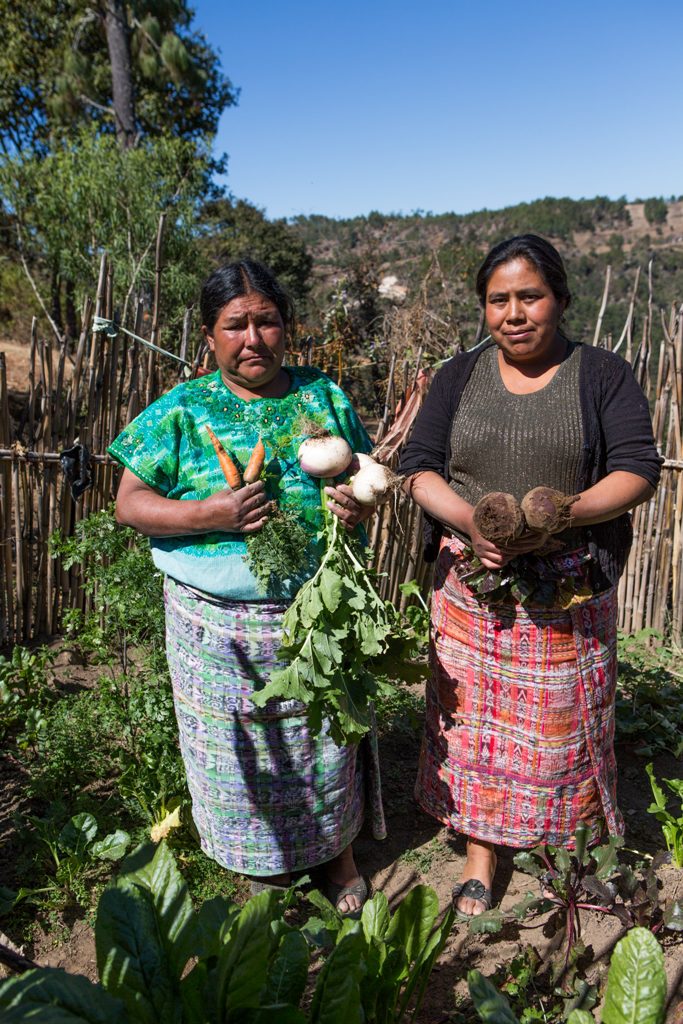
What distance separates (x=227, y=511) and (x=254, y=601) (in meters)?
0.32

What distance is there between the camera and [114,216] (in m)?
13.7

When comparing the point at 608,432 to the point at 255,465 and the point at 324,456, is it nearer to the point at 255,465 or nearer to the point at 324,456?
the point at 324,456

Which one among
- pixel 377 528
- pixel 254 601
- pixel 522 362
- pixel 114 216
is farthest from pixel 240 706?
pixel 114 216

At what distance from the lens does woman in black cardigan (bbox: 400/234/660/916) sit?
201 cm

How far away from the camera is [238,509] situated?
75.9 inches

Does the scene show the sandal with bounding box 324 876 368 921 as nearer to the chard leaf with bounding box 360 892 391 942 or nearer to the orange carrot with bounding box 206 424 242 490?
the chard leaf with bounding box 360 892 391 942

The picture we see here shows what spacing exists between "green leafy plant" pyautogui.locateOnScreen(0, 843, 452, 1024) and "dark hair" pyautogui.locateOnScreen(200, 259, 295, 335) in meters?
1.37

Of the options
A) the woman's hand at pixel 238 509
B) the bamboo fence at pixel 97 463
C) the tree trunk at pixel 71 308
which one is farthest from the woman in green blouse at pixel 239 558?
the tree trunk at pixel 71 308

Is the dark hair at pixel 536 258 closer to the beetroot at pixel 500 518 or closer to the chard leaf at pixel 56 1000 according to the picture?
the beetroot at pixel 500 518

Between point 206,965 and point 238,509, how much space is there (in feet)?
3.34

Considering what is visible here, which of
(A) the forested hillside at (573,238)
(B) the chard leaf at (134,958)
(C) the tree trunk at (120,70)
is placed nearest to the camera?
(B) the chard leaf at (134,958)

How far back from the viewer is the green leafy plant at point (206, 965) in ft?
4.54

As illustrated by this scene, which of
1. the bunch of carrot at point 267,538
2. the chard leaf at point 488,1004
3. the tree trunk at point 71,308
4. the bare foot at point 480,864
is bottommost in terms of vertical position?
the bare foot at point 480,864

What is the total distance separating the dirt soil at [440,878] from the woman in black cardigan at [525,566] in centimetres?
14
